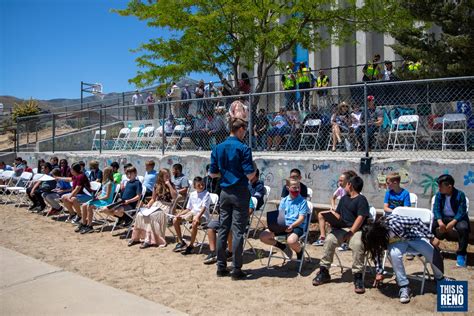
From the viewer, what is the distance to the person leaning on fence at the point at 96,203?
927 cm

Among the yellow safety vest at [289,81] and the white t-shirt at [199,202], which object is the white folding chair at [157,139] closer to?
the yellow safety vest at [289,81]

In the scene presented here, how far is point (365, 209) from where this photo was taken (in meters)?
5.61

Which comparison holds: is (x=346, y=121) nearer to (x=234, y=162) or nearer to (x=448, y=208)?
(x=448, y=208)

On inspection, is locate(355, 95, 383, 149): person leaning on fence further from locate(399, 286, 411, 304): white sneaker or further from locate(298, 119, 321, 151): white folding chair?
locate(399, 286, 411, 304): white sneaker

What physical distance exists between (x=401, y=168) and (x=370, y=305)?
3634 mm

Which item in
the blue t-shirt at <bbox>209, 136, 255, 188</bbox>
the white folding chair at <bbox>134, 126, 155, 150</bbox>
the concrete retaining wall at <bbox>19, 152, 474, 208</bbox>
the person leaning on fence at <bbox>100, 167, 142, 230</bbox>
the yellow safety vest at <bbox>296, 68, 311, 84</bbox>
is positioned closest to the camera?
the blue t-shirt at <bbox>209, 136, 255, 188</bbox>

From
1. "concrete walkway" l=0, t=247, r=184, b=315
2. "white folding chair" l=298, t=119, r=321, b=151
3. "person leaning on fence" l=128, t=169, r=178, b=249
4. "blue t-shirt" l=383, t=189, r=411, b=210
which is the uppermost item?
"white folding chair" l=298, t=119, r=321, b=151

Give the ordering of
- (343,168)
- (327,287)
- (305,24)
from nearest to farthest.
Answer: (327,287), (343,168), (305,24)

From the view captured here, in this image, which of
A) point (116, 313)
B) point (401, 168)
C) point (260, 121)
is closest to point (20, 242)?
point (116, 313)

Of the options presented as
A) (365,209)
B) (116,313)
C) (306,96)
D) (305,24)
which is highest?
(305,24)

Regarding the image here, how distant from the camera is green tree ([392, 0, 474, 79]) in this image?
1033 cm

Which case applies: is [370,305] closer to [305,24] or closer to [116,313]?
[116,313]

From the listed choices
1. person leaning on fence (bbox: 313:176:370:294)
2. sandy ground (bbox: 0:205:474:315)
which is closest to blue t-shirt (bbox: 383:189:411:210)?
sandy ground (bbox: 0:205:474:315)

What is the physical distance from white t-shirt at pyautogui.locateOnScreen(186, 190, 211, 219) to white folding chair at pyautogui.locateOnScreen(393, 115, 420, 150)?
371 cm
